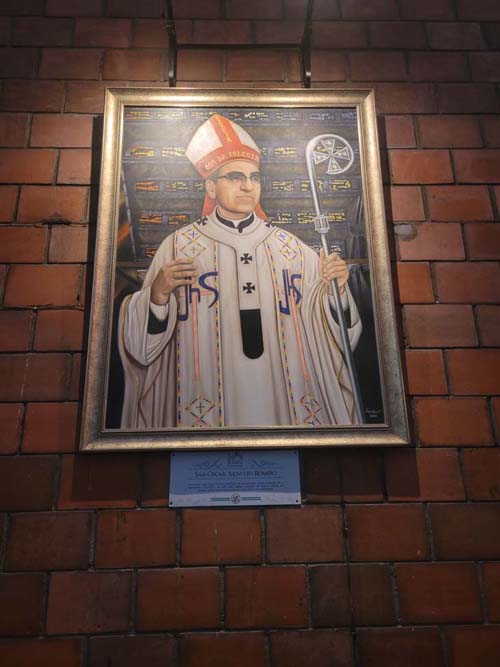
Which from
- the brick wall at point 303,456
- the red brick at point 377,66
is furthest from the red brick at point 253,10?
the red brick at point 377,66

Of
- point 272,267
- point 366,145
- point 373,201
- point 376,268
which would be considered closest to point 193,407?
point 272,267

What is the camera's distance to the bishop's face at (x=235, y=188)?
1211 millimetres

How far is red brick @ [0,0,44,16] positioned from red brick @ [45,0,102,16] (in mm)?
26

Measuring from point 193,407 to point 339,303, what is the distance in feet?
1.41

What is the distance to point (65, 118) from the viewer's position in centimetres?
130

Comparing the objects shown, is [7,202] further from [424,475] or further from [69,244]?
[424,475]

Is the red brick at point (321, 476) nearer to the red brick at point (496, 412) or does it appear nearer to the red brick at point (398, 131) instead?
the red brick at point (496, 412)

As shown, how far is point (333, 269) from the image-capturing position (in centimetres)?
117

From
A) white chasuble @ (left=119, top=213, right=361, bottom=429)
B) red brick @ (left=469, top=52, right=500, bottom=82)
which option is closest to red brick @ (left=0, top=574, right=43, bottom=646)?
white chasuble @ (left=119, top=213, right=361, bottom=429)

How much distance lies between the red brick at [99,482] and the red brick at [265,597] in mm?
276

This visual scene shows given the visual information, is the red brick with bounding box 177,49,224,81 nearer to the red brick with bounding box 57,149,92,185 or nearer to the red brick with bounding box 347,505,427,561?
the red brick with bounding box 57,149,92,185

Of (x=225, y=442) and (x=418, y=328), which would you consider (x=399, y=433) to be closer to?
(x=418, y=328)

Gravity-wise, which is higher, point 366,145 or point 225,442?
point 366,145

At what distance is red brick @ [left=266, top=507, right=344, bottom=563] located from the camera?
1.00 meters
